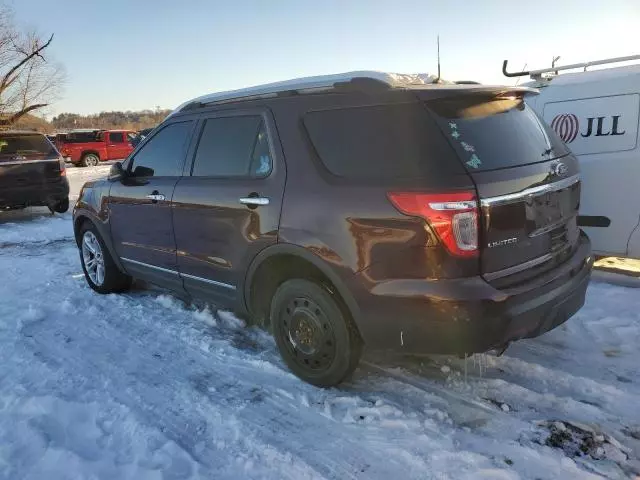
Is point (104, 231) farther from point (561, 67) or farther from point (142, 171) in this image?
point (561, 67)

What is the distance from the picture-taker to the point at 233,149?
372 cm

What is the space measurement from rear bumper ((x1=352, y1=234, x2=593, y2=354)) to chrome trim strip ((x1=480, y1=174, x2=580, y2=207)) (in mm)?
385

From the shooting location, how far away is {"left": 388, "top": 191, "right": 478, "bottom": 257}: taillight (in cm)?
253

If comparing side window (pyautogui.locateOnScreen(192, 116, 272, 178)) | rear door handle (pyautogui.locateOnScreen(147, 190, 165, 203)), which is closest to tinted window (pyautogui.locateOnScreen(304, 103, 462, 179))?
side window (pyautogui.locateOnScreen(192, 116, 272, 178))

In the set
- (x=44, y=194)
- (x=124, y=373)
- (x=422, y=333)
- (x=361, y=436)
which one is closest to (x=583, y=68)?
(x=422, y=333)

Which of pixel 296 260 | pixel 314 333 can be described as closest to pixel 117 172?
pixel 296 260

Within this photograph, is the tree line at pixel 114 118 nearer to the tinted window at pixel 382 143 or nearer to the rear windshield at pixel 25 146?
the rear windshield at pixel 25 146

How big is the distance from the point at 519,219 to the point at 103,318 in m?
3.55

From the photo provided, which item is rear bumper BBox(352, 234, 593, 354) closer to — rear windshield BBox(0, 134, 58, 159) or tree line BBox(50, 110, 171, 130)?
rear windshield BBox(0, 134, 58, 159)

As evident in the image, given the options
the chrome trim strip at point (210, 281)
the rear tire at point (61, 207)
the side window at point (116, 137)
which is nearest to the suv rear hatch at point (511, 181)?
the chrome trim strip at point (210, 281)

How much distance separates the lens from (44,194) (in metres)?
10.1

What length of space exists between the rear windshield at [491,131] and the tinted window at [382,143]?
9cm

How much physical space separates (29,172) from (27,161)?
208 millimetres

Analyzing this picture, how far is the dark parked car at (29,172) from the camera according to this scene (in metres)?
9.65
